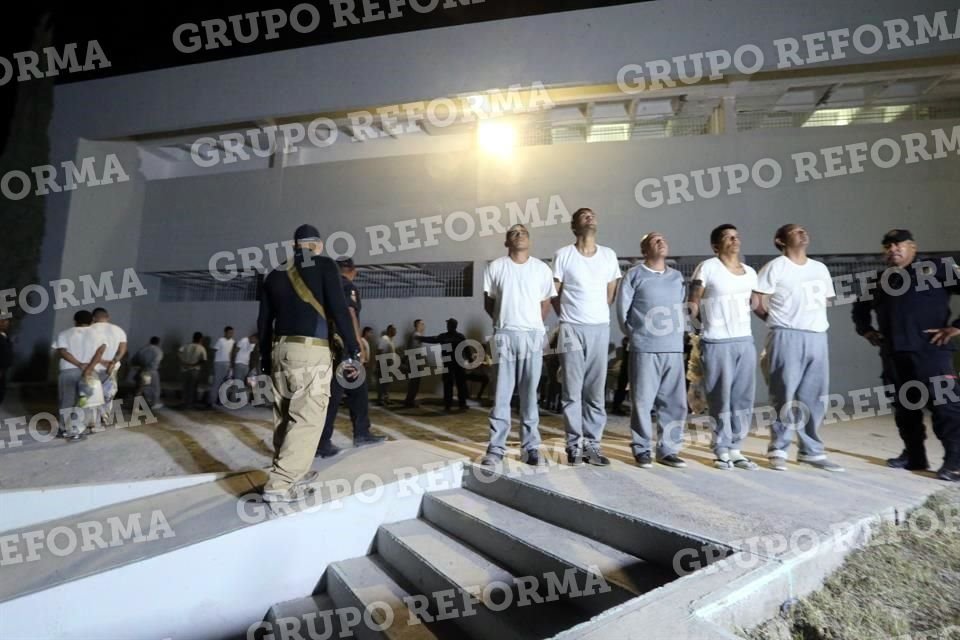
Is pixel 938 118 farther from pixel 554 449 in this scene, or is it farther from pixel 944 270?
pixel 554 449

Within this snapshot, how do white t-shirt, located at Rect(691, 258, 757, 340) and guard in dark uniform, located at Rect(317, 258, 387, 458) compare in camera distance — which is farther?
guard in dark uniform, located at Rect(317, 258, 387, 458)

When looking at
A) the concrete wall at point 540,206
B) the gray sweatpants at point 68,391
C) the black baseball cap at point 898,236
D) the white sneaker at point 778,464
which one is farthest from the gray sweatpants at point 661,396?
the gray sweatpants at point 68,391

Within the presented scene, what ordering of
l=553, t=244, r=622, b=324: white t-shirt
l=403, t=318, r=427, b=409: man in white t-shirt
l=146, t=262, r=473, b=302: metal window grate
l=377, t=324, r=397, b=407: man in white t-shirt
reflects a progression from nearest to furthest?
l=553, t=244, r=622, b=324: white t-shirt → l=403, t=318, r=427, b=409: man in white t-shirt → l=377, t=324, r=397, b=407: man in white t-shirt → l=146, t=262, r=473, b=302: metal window grate

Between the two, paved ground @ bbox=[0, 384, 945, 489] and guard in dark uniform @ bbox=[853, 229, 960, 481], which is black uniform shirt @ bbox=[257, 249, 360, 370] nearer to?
paved ground @ bbox=[0, 384, 945, 489]

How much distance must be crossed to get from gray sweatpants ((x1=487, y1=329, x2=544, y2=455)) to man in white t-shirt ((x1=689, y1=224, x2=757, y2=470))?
1.25 metres

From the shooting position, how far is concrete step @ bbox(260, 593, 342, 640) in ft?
8.23

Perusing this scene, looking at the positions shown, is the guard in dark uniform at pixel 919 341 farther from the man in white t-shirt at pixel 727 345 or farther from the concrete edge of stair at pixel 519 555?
the concrete edge of stair at pixel 519 555

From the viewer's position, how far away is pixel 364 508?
3.04 m

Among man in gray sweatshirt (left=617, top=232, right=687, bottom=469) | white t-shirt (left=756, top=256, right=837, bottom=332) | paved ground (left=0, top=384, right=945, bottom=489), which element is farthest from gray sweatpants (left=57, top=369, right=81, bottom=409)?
white t-shirt (left=756, top=256, right=837, bottom=332)

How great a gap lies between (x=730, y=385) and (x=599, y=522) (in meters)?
1.64

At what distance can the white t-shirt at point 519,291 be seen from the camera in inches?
134

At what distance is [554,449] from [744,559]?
2087 millimetres

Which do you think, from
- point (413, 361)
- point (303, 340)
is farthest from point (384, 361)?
point (303, 340)

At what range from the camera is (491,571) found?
2379mm
